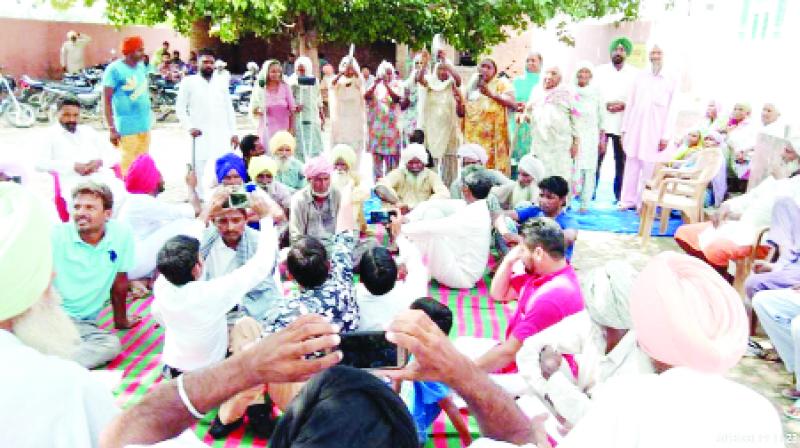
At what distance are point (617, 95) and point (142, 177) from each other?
5228 mm

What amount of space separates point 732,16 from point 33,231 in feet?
33.2

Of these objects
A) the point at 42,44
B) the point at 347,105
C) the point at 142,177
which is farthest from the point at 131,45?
the point at 42,44

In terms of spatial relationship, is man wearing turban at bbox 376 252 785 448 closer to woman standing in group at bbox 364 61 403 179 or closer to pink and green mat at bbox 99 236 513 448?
pink and green mat at bbox 99 236 513 448

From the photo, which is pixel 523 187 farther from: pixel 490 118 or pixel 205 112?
pixel 205 112

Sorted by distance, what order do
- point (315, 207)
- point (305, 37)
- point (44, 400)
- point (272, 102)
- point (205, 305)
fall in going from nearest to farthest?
1. point (44, 400)
2. point (205, 305)
3. point (315, 207)
4. point (272, 102)
5. point (305, 37)

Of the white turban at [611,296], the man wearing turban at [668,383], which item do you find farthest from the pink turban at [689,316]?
the white turban at [611,296]

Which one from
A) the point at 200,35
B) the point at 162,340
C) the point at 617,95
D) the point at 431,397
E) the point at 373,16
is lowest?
the point at 162,340

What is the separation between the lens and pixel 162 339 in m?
4.07

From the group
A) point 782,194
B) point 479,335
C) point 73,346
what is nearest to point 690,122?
point 782,194

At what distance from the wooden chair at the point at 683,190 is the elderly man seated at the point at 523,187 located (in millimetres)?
1481

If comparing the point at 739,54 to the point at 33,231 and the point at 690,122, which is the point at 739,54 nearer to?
the point at 690,122

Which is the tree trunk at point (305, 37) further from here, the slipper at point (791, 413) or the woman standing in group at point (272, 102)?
the slipper at point (791, 413)

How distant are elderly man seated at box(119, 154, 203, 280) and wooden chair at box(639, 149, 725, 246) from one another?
4118mm

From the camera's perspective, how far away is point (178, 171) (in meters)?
8.91
